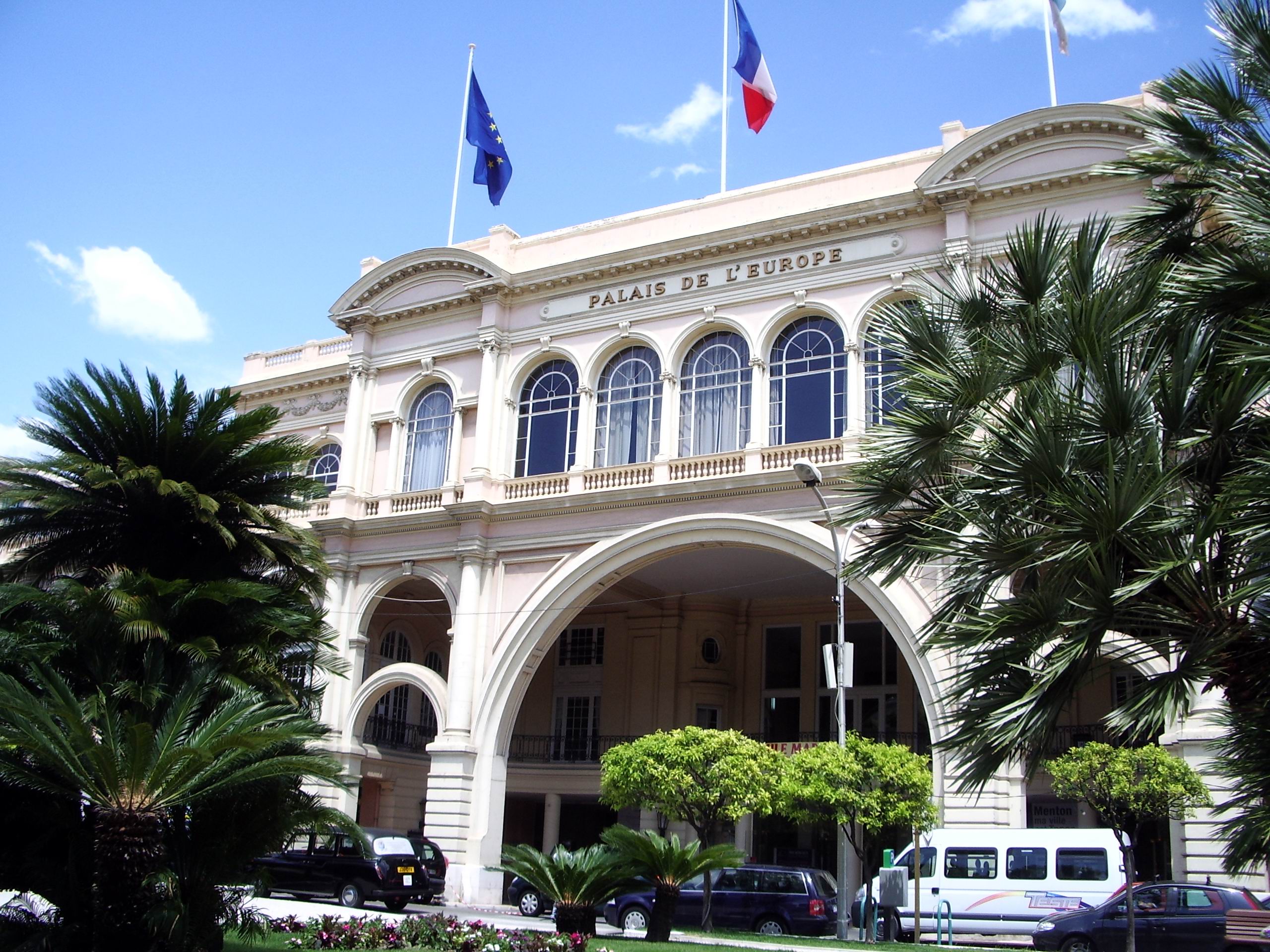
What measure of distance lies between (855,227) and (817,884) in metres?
14.6

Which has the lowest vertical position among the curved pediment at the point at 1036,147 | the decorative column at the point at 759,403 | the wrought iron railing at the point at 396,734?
the wrought iron railing at the point at 396,734

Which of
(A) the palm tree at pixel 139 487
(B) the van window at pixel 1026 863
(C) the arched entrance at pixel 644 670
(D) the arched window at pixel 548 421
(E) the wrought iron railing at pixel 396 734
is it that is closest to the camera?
(A) the palm tree at pixel 139 487

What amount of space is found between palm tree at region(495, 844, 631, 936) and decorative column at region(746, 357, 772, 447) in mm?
13264

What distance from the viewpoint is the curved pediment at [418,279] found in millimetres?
34219

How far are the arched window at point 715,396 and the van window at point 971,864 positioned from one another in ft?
34.3

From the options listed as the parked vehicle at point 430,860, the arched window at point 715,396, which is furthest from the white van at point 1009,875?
the arched window at point 715,396

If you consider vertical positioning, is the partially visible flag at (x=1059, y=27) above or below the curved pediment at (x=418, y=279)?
above

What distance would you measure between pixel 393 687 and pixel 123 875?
2169cm

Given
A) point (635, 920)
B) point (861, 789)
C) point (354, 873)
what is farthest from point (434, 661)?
point (861, 789)

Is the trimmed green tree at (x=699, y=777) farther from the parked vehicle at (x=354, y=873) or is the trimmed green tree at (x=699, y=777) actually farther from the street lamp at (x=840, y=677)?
the parked vehicle at (x=354, y=873)

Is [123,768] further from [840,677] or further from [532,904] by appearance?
[532,904]

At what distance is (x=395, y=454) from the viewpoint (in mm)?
35219

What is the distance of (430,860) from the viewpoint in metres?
27.2

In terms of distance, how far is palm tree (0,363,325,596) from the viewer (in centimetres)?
1652
